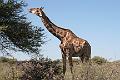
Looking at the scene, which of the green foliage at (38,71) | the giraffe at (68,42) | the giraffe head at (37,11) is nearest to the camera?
the green foliage at (38,71)

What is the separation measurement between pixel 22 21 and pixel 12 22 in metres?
0.82

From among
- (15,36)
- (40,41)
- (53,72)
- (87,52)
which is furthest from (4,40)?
(53,72)

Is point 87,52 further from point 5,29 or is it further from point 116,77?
point 5,29

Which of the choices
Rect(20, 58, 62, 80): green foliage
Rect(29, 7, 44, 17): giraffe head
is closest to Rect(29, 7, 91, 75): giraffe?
Rect(29, 7, 44, 17): giraffe head

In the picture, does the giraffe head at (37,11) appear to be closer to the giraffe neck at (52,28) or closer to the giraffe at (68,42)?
the giraffe at (68,42)

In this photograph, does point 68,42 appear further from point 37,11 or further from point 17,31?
point 17,31

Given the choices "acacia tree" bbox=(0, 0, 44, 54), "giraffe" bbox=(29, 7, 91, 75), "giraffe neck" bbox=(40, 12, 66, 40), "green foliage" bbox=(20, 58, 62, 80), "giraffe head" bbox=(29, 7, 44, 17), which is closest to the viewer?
"green foliage" bbox=(20, 58, 62, 80)

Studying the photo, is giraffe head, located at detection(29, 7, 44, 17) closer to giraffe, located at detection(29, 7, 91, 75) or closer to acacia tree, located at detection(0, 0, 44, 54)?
giraffe, located at detection(29, 7, 91, 75)

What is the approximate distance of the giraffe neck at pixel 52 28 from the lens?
14.7m

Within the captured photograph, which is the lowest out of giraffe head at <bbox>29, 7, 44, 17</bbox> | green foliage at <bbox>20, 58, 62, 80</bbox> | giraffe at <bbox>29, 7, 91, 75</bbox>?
green foliage at <bbox>20, 58, 62, 80</bbox>

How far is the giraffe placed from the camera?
14156 mm

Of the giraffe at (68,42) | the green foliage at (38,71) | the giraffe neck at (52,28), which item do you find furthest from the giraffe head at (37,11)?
the green foliage at (38,71)

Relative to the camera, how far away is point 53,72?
11688 millimetres

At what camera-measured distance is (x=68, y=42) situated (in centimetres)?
1430
